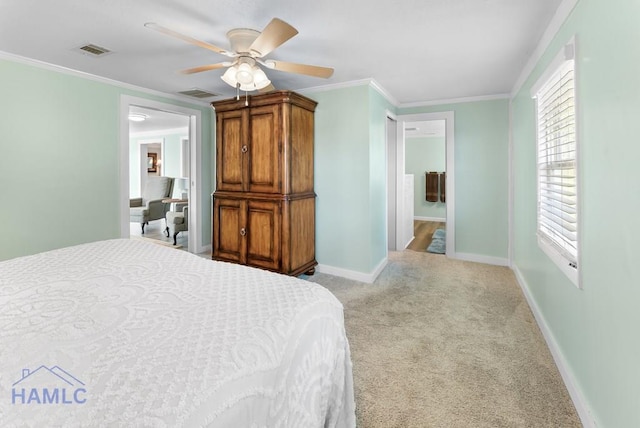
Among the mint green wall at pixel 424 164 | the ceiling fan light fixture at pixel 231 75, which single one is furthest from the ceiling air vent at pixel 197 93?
the mint green wall at pixel 424 164

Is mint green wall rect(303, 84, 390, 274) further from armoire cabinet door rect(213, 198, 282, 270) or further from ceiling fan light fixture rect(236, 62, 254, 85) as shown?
ceiling fan light fixture rect(236, 62, 254, 85)

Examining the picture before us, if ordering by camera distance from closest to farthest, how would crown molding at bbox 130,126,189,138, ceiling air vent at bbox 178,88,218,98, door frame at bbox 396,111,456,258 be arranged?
ceiling air vent at bbox 178,88,218,98 → door frame at bbox 396,111,456,258 → crown molding at bbox 130,126,189,138

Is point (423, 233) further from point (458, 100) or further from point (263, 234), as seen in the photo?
point (263, 234)

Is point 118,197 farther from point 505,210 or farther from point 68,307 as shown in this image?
point 505,210

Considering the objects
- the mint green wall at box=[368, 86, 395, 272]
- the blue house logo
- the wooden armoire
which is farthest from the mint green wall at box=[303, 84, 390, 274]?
the blue house logo

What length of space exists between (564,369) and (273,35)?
262 centimetres

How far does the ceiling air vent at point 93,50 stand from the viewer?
2703mm

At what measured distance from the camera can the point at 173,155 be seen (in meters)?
8.14

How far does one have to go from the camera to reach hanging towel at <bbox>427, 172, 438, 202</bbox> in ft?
27.3

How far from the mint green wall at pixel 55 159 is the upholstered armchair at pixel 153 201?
2743mm

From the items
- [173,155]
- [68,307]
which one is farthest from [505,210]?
[173,155]

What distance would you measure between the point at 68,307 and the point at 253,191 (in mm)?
2578

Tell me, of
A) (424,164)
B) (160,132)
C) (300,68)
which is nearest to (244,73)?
(300,68)

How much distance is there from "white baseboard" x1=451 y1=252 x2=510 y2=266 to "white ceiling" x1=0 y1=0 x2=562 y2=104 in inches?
89.1
